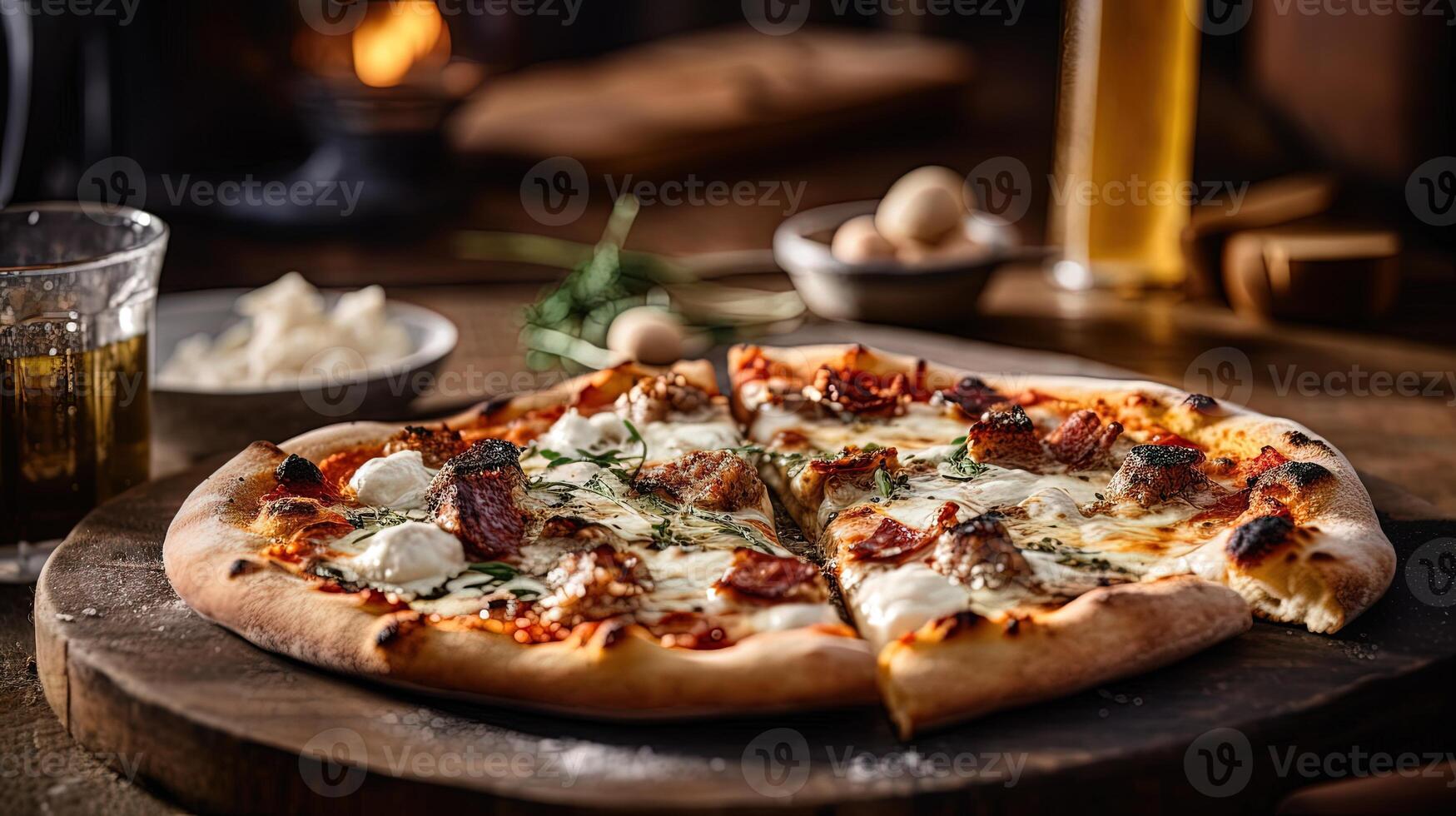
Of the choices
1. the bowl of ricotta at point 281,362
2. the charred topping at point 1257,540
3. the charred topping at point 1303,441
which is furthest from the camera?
the bowl of ricotta at point 281,362

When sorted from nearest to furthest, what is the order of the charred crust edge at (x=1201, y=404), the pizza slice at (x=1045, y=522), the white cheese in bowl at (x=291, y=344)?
the pizza slice at (x=1045, y=522), the charred crust edge at (x=1201, y=404), the white cheese in bowl at (x=291, y=344)

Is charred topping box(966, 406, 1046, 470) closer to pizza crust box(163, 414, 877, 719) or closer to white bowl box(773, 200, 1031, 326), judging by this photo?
pizza crust box(163, 414, 877, 719)

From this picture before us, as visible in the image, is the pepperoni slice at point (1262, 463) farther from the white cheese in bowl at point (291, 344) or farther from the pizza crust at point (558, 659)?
the white cheese in bowl at point (291, 344)

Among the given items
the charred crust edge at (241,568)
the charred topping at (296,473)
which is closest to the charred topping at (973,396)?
the charred topping at (296,473)

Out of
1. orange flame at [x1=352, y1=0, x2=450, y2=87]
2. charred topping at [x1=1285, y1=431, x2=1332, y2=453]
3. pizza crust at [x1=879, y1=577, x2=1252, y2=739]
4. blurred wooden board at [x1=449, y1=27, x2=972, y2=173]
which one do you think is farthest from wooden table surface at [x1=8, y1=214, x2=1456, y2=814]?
blurred wooden board at [x1=449, y1=27, x2=972, y2=173]

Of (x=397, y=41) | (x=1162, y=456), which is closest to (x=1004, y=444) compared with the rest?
(x=1162, y=456)

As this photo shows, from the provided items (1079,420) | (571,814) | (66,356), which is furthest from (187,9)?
(571,814)
